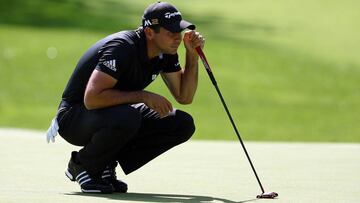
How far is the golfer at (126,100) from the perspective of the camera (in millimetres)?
5363

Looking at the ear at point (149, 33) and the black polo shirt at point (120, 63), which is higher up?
the ear at point (149, 33)

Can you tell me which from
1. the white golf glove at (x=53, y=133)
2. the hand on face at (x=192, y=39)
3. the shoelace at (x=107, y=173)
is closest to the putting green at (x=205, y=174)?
the shoelace at (x=107, y=173)

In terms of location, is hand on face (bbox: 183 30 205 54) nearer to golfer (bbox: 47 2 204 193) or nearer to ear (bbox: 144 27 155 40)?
golfer (bbox: 47 2 204 193)

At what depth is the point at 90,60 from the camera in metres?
5.52

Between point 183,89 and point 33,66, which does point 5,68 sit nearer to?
point 33,66

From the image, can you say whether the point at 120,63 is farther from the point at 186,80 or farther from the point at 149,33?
the point at 186,80

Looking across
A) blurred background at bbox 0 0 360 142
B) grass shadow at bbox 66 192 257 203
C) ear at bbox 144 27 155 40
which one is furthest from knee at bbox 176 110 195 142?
blurred background at bbox 0 0 360 142

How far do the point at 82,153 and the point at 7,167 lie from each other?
154 centimetres

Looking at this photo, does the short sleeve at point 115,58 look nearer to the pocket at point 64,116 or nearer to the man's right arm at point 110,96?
the man's right arm at point 110,96

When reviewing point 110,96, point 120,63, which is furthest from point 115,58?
point 110,96

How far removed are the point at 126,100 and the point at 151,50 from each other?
0.35 m

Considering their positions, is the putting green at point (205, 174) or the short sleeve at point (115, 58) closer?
the short sleeve at point (115, 58)

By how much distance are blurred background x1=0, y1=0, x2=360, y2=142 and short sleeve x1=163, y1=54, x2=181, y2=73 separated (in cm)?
588

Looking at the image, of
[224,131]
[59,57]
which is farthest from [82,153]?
[59,57]
